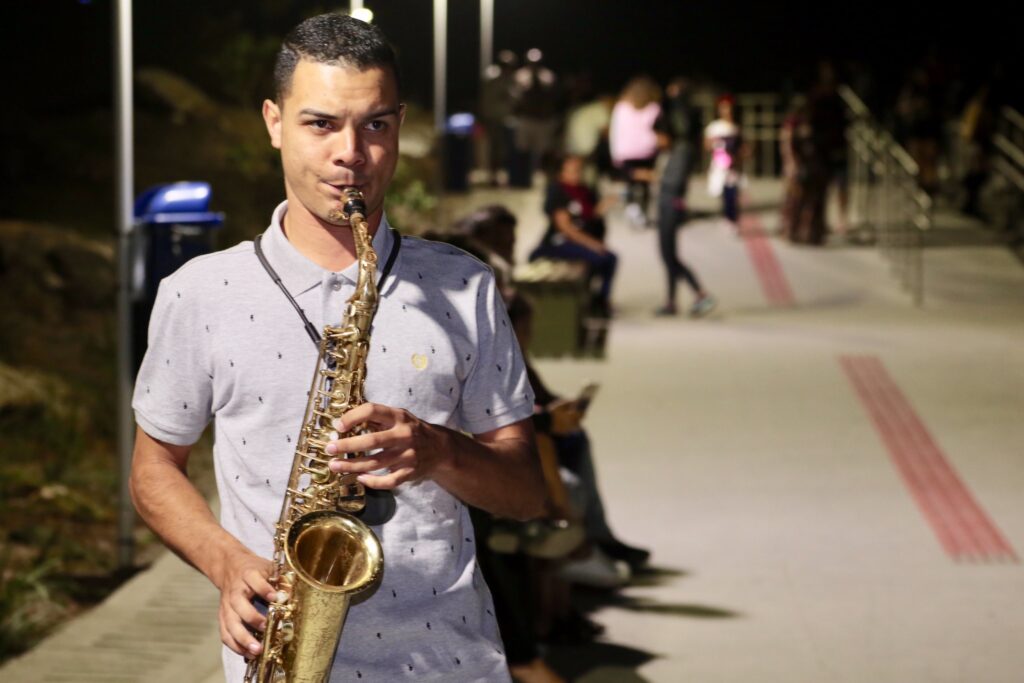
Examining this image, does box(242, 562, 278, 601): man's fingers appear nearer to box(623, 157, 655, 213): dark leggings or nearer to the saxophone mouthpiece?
the saxophone mouthpiece

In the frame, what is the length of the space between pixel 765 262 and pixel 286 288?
60.1 feet

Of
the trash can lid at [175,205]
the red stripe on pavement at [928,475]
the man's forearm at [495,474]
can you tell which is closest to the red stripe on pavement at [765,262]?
the red stripe on pavement at [928,475]

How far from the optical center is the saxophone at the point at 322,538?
9.00ft

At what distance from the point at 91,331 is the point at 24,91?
15.9m

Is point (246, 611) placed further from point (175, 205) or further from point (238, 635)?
point (175, 205)

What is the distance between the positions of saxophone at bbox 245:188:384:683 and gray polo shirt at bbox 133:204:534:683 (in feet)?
0.23

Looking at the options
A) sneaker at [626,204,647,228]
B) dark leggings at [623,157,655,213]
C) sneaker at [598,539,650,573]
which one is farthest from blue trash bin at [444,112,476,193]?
sneaker at [598,539,650,573]

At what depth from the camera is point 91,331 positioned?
49.3 feet

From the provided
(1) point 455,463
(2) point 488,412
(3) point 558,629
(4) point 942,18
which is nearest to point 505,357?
(2) point 488,412

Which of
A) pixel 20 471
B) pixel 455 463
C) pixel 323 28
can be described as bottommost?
pixel 20 471

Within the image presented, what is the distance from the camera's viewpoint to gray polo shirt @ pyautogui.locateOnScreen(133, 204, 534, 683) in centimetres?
289

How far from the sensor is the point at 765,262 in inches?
824

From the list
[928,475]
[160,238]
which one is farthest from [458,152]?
[160,238]

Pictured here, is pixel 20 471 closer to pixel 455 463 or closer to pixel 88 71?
pixel 455 463
